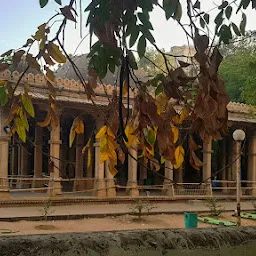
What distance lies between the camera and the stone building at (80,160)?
1414cm

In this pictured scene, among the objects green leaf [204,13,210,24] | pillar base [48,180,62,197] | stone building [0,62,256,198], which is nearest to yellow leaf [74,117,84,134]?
green leaf [204,13,210,24]

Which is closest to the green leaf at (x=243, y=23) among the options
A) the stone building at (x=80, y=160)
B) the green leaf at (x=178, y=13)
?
the green leaf at (x=178, y=13)

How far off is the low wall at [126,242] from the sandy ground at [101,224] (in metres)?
8.83

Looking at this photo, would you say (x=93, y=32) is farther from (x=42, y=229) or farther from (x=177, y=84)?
(x=42, y=229)

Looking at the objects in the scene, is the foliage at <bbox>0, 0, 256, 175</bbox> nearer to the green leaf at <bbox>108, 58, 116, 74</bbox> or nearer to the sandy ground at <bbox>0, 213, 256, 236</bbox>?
the green leaf at <bbox>108, 58, 116, 74</bbox>

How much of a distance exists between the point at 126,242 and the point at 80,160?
1705cm

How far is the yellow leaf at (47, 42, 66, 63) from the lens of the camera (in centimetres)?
176

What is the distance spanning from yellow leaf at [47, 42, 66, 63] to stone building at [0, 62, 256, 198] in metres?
10.5

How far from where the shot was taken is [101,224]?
11.8m

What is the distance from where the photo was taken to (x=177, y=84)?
5.33 feet

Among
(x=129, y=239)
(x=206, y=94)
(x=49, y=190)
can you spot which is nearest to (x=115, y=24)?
(x=206, y=94)

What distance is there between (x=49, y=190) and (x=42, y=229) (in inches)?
164

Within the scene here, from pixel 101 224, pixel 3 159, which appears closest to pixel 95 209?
pixel 101 224

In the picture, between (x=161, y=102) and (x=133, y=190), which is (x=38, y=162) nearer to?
(x=133, y=190)
